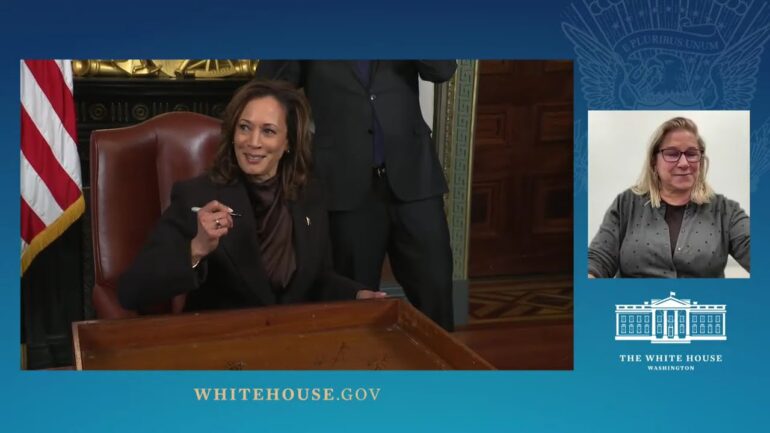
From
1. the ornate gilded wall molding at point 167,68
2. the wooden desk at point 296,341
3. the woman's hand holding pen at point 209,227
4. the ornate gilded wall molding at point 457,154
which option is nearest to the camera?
the wooden desk at point 296,341

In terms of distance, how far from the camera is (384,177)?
13.4 ft

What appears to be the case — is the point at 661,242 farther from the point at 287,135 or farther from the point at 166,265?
the point at 166,265

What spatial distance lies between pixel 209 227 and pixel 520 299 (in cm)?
114

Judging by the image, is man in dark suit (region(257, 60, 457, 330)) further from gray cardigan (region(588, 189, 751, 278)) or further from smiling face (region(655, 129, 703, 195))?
smiling face (region(655, 129, 703, 195))

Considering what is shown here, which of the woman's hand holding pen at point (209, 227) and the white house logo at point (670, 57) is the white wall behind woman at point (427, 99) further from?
the woman's hand holding pen at point (209, 227)

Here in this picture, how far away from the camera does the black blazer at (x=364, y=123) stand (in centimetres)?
396

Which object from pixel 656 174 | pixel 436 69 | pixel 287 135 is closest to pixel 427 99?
pixel 436 69

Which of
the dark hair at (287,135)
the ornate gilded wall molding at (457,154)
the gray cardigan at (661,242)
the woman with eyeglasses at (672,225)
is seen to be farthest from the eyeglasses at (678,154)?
the dark hair at (287,135)

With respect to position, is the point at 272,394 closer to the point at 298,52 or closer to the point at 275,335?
the point at 275,335

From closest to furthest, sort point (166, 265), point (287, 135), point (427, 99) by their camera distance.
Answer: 1. point (166, 265)
2. point (287, 135)
3. point (427, 99)

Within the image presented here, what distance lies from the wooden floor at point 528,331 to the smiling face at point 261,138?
2.89 ft

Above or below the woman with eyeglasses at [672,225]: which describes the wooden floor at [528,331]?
below

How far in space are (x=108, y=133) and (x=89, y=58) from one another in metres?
0.30

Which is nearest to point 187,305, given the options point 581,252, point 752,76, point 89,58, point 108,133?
point 108,133
